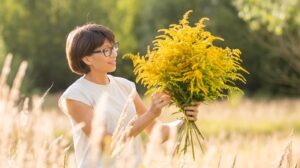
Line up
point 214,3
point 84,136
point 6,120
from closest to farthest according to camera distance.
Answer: point 6,120 → point 84,136 → point 214,3

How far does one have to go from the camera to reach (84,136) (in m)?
3.82

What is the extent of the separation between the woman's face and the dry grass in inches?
17.3

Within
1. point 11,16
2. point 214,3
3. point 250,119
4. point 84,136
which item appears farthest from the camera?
point 214,3

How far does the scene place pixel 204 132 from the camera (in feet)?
57.6

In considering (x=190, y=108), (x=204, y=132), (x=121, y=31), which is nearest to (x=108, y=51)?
(x=190, y=108)

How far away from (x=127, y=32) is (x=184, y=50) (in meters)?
28.2

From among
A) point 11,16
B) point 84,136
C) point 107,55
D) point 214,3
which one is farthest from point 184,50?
point 214,3

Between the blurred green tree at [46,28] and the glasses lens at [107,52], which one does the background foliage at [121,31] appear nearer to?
the blurred green tree at [46,28]

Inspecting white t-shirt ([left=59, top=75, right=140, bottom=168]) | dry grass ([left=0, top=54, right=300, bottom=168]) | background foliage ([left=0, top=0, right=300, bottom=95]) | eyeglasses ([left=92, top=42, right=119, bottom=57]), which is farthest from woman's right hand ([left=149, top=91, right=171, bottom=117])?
background foliage ([left=0, top=0, right=300, bottom=95])

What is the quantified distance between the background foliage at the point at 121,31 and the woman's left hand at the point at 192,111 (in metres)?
25.8

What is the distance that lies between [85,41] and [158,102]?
56 cm

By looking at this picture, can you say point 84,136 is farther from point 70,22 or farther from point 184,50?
point 70,22

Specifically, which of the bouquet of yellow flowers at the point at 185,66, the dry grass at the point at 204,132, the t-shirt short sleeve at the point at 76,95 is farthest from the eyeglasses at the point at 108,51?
the dry grass at the point at 204,132

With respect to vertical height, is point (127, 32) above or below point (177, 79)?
above
